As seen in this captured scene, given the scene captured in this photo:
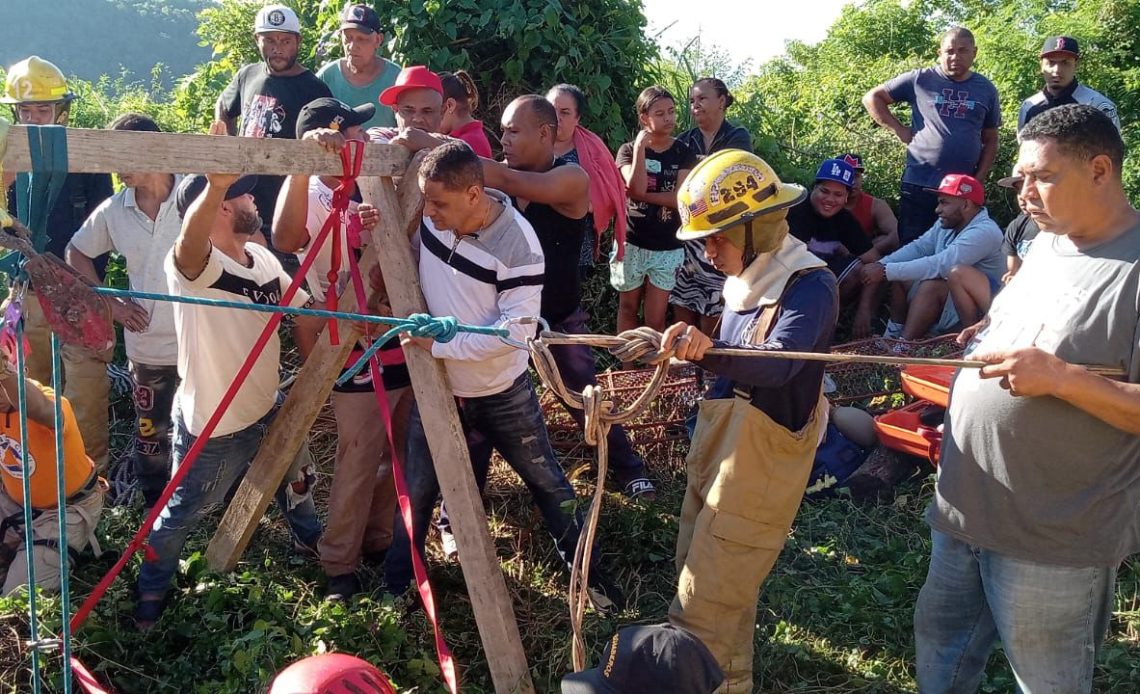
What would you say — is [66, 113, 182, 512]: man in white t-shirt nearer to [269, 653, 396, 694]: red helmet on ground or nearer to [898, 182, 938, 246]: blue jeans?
[269, 653, 396, 694]: red helmet on ground

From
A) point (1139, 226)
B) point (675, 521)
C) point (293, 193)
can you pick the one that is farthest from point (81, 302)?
point (675, 521)

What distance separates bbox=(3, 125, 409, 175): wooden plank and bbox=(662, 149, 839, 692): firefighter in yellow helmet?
1.27 meters

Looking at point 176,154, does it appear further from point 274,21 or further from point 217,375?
point 274,21

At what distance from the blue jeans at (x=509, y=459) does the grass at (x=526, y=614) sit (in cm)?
25

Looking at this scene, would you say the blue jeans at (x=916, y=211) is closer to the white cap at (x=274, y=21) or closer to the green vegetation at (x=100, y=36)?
the white cap at (x=274, y=21)

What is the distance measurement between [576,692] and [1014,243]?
178 inches

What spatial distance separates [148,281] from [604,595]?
2872 millimetres

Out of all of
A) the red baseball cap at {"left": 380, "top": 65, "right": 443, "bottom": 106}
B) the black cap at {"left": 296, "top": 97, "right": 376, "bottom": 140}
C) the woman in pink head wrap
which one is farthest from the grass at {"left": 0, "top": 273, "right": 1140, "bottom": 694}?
the red baseball cap at {"left": 380, "top": 65, "right": 443, "bottom": 106}

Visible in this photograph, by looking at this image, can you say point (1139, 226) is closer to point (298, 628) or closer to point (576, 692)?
point (576, 692)

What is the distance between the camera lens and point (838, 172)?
23.1 feet

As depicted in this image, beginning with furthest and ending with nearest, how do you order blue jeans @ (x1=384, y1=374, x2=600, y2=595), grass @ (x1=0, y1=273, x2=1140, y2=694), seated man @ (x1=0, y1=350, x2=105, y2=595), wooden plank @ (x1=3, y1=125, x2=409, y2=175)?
seated man @ (x1=0, y1=350, x2=105, y2=595)
blue jeans @ (x1=384, y1=374, x2=600, y2=595)
grass @ (x1=0, y1=273, x2=1140, y2=694)
wooden plank @ (x1=3, y1=125, x2=409, y2=175)

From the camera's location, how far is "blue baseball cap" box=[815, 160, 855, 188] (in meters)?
7.04

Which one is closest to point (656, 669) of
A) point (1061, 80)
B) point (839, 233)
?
point (839, 233)

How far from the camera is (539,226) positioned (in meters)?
4.59
